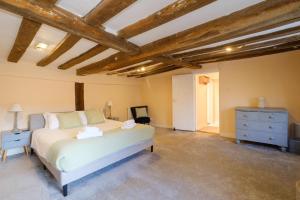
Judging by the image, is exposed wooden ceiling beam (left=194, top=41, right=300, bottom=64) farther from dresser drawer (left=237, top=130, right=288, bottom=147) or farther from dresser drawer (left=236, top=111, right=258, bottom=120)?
dresser drawer (left=237, top=130, right=288, bottom=147)

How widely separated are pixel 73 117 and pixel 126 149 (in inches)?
63.9

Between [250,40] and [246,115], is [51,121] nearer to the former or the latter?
[250,40]

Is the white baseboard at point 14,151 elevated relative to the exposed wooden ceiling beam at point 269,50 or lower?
lower

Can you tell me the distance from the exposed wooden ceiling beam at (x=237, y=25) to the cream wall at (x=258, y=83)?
7.34 ft

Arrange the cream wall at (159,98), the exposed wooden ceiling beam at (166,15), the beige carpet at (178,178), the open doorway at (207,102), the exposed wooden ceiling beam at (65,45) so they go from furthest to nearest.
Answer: the cream wall at (159,98), the open doorway at (207,102), the exposed wooden ceiling beam at (65,45), the beige carpet at (178,178), the exposed wooden ceiling beam at (166,15)

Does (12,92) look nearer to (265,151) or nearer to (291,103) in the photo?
(265,151)

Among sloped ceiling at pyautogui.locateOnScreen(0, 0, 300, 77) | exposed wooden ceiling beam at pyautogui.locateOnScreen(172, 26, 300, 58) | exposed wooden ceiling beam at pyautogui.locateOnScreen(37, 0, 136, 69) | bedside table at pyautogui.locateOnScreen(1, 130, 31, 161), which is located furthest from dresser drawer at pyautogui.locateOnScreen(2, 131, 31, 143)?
exposed wooden ceiling beam at pyautogui.locateOnScreen(172, 26, 300, 58)

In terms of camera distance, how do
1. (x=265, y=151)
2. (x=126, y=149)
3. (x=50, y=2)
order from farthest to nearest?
(x=265, y=151), (x=126, y=149), (x=50, y=2)

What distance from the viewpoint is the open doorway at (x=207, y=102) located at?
5605 mm

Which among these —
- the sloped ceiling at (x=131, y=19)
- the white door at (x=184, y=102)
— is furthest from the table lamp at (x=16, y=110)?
the white door at (x=184, y=102)

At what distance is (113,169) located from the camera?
2764 millimetres

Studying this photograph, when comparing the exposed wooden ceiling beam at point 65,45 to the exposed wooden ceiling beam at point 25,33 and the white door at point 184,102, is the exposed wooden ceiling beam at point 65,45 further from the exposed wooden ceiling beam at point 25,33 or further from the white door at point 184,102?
the white door at point 184,102

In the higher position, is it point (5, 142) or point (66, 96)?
point (66, 96)

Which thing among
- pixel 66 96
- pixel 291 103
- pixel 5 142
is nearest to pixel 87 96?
pixel 66 96
